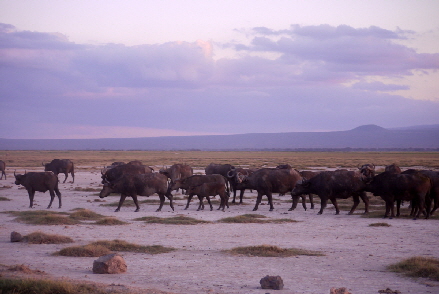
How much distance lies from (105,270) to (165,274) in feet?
4.44

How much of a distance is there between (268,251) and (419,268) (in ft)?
13.0

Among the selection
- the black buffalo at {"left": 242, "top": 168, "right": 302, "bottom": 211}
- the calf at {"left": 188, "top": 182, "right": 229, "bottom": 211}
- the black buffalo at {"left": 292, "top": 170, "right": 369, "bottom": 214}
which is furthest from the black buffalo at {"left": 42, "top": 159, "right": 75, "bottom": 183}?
the black buffalo at {"left": 292, "top": 170, "right": 369, "bottom": 214}

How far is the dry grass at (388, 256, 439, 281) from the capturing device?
425 inches

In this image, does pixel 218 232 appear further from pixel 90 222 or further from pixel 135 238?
pixel 90 222

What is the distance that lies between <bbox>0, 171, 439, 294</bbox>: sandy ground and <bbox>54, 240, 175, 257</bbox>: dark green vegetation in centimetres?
33

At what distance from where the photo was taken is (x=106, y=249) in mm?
13320

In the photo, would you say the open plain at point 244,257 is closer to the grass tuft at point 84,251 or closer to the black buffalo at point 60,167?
the grass tuft at point 84,251

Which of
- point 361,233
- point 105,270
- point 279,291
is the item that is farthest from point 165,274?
point 361,233

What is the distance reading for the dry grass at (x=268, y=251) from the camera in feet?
43.3

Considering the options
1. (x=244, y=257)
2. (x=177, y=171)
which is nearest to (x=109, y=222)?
(x=244, y=257)

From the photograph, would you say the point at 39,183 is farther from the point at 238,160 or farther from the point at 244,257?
the point at 238,160

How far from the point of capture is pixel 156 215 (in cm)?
2162

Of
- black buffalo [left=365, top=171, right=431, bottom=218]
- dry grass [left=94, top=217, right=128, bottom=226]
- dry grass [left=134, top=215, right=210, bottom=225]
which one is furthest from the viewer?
black buffalo [left=365, top=171, right=431, bottom=218]

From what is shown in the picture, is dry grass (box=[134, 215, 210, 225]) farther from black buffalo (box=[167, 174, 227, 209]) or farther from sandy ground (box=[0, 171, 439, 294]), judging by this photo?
black buffalo (box=[167, 174, 227, 209])
